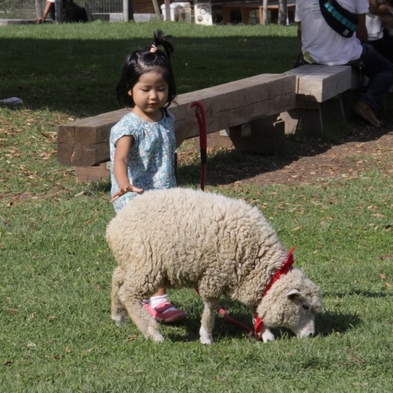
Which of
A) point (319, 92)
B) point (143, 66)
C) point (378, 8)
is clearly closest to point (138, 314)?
point (143, 66)

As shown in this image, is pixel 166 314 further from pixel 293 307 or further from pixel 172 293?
pixel 293 307

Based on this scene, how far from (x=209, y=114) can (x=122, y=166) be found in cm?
423

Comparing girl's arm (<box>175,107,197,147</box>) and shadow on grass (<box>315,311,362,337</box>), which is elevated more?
girl's arm (<box>175,107,197,147</box>)

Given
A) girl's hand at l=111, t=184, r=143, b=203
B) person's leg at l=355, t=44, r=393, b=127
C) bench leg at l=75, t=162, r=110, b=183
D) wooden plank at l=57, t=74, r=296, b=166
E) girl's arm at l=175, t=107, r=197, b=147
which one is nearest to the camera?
girl's hand at l=111, t=184, r=143, b=203

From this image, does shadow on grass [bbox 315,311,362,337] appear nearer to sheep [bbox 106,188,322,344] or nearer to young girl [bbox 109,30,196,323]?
sheep [bbox 106,188,322,344]

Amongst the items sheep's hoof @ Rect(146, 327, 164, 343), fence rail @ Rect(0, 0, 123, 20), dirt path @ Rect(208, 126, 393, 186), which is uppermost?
sheep's hoof @ Rect(146, 327, 164, 343)

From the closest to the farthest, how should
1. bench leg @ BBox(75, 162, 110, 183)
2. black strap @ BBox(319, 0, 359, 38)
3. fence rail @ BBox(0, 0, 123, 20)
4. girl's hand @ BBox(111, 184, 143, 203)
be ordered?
1. girl's hand @ BBox(111, 184, 143, 203)
2. bench leg @ BBox(75, 162, 110, 183)
3. black strap @ BBox(319, 0, 359, 38)
4. fence rail @ BBox(0, 0, 123, 20)

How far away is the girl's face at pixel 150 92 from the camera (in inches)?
205

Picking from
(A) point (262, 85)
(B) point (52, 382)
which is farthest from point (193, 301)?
(A) point (262, 85)

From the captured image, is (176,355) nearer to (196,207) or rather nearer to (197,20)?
(196,207)

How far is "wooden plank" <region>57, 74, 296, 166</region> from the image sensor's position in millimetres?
7812

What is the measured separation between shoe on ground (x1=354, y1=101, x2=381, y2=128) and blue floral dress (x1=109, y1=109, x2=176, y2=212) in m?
6.83

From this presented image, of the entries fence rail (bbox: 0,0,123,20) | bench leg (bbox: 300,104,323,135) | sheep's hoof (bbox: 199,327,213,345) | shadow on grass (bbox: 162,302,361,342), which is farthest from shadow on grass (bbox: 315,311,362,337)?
fence rail (bbox: 0,0,123,20)

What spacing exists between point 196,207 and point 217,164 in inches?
192
